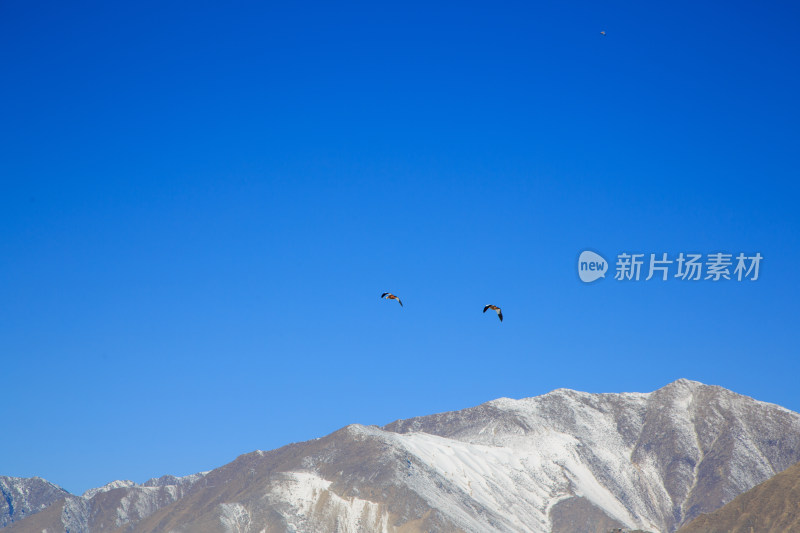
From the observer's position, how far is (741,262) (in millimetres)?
113312

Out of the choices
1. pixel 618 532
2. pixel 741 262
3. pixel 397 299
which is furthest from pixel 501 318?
pixel 618 532

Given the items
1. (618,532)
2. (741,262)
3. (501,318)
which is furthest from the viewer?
(618,532)

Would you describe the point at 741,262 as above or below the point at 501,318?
above

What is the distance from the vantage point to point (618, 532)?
186 meters

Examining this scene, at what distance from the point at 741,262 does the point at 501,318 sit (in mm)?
56160

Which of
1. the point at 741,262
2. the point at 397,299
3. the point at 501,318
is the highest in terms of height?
the point at 741,262

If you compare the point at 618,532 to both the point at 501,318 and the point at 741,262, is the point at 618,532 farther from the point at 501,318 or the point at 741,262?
the point at 501,318

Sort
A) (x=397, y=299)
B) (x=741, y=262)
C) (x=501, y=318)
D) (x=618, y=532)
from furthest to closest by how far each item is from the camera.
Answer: (x=618, y=532), (x=741, y=262), (x=397, y=299), (x=501, y=318)

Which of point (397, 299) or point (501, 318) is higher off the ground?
point (397, 299)

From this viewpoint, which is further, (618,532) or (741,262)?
(618,532)

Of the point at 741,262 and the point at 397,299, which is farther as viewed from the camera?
the point at 741,262

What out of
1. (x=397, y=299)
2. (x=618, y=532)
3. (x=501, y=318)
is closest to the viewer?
(x=501, y=318)

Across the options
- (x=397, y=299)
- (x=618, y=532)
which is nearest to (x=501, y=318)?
(x=397, y=299)

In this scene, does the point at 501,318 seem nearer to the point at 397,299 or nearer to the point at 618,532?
the point at 397,299
